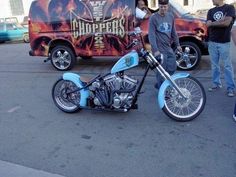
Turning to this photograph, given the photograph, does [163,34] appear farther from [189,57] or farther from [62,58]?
[62,58]

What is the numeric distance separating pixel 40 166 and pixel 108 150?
85 centimetres

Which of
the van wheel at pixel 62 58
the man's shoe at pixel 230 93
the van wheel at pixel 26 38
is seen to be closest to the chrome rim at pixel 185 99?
the man's shoe at pixel 230 93

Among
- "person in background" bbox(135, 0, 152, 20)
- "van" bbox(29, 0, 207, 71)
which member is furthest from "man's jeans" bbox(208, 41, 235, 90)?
"person in background" bbox(135, 0, 152, 20)

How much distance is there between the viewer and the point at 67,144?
4293 millimetres

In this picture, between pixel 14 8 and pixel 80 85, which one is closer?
pixel 80 85

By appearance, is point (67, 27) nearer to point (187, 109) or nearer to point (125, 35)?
point (125, 35)

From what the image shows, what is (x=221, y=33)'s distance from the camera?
555 cm

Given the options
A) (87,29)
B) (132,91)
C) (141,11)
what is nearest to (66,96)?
(132,91)

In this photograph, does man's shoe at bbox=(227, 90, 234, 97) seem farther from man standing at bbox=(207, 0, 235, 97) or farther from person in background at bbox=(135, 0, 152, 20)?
person in background at bbox=(135, 0, 152, 20)

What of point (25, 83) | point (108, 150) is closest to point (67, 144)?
point (108, 150)

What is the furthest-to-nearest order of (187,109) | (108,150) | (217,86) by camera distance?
(217,86), (187,109), (108,150)

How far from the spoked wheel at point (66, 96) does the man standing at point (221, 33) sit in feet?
8.30

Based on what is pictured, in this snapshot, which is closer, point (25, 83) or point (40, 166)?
point (40, 166)

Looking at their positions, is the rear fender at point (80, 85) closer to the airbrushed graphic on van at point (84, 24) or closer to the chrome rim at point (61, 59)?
the airbrushed graphic on van at point (84, 24)
